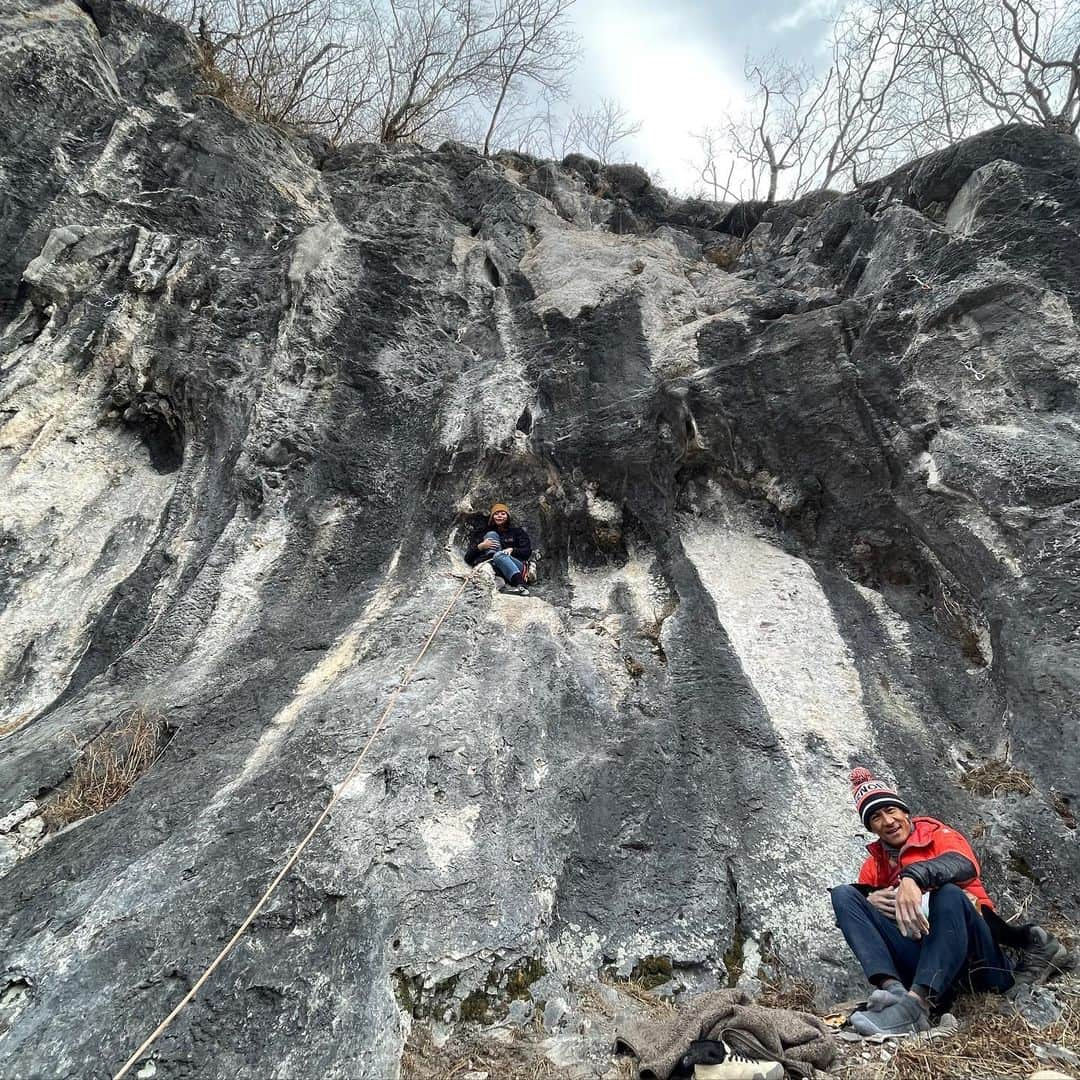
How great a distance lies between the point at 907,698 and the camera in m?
5.88

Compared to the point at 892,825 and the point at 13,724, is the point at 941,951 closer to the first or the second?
the point at 892,825

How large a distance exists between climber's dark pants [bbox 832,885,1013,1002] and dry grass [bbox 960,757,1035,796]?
5.55 ft

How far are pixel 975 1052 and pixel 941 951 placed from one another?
18.2 inches

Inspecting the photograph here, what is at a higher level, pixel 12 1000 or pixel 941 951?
pixel 941 951

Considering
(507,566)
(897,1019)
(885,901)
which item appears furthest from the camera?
(507,566)

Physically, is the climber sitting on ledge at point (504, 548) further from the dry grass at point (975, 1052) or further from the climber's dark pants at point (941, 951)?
the dry grass at point (975, 1052)

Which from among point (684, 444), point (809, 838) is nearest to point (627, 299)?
point (684, 444)

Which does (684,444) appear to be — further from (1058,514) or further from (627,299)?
(1058,514)

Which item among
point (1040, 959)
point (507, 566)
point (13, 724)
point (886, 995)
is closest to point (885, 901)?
point (886, 995)

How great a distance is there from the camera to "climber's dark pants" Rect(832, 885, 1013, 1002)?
3.44m

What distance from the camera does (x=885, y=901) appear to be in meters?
3.81

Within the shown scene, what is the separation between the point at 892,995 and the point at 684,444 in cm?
581

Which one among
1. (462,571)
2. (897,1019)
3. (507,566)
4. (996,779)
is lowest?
(897,1019)

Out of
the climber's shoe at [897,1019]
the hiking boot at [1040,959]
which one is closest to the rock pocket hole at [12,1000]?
the climber's shoe at [897,1019]
